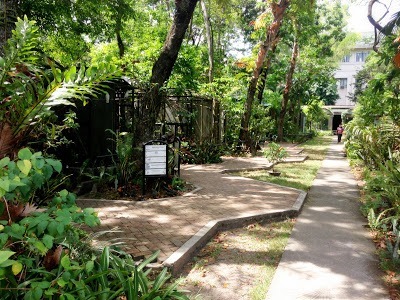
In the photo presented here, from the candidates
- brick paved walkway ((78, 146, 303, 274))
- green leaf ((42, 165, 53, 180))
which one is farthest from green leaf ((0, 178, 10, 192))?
brick paved walkway ((78, 146, 303, 274))

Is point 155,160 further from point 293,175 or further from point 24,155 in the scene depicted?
point 293,175

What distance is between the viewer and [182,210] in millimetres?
6574

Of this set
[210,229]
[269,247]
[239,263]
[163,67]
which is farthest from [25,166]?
[163,67]

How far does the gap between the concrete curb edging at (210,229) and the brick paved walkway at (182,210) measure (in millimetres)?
107

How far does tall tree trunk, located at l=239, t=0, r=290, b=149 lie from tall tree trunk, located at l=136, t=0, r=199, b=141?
6.83 metres

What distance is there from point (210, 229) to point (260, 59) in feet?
35.3

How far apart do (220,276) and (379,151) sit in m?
7.65

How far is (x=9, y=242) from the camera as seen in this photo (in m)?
2.59

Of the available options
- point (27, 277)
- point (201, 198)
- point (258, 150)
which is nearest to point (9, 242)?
point (27, 277)

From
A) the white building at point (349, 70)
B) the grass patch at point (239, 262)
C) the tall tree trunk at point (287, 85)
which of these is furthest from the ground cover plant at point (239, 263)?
the white building at point (349, 70)

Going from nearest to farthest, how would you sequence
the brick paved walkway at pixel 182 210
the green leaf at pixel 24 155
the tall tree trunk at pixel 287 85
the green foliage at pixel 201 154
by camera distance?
the green leaf at pixel 24 155 → the brick paved walkway at pixel 182 210 → the green foliage at pixel 201 154 → the tall tree trunk at pixel 287 85

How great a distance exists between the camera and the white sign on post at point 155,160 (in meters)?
7.28

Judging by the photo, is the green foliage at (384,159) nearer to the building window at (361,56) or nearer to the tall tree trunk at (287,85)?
the tall tree trunk at (287,85)

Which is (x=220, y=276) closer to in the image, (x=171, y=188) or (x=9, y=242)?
Answer: (x=9, y=242)
